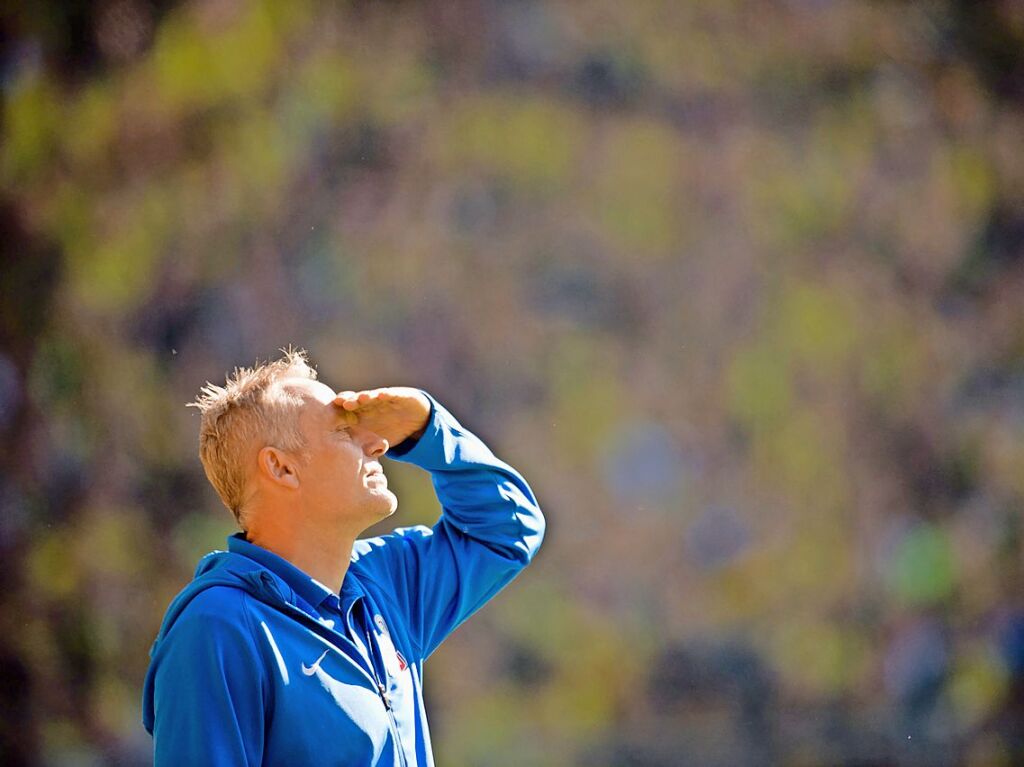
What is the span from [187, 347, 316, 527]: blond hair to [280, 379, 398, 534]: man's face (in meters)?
0.02

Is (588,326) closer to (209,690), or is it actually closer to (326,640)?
(326,640)

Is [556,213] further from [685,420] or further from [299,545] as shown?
[299,545]

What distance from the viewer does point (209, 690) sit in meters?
1.52

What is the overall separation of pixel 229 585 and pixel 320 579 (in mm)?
155

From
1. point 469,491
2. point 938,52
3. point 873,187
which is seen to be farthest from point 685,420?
point 469,491

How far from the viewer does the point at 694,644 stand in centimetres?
371

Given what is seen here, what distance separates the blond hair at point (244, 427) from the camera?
5.79 feet

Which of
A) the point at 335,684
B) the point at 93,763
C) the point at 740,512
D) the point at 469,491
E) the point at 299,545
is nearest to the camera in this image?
the point at 335,684

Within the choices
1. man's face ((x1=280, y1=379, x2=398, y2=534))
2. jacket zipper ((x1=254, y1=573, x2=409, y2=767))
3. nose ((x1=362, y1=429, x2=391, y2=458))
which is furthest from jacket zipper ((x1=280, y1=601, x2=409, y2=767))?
nose ((x1=362, y1=429, x2=391, y2=458))

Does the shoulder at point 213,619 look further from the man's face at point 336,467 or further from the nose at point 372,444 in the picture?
the nose at point 372,444

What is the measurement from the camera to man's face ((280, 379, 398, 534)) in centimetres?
175

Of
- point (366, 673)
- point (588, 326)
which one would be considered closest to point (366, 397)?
point (366, 673)

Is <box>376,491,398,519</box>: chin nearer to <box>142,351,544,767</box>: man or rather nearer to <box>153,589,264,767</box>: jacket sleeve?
<box>142,351,544,767</box>: man

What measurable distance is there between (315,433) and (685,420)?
2.15 metres
